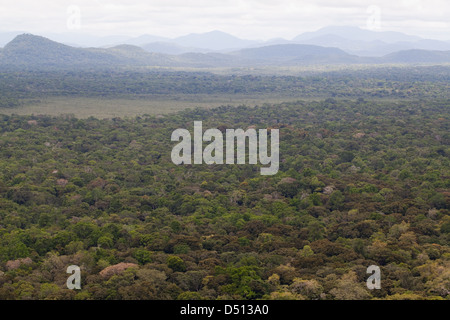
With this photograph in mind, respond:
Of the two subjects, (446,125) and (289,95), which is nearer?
(446,125)

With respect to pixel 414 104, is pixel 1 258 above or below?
below

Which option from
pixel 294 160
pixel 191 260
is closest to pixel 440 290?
pixel 191 260

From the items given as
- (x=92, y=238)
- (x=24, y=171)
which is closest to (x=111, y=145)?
(x=24, y=171)

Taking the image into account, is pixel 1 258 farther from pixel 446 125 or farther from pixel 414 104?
pixel 414 104
